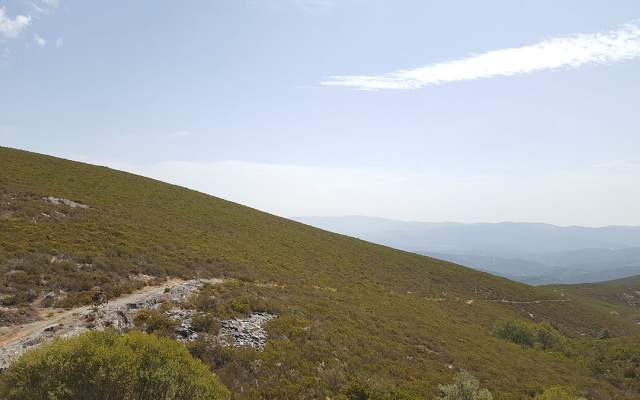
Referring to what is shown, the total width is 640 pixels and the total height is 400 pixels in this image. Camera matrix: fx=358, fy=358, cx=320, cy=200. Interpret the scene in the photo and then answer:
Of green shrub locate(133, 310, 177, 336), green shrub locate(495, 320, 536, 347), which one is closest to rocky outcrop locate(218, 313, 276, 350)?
green shrub locate(133, 310, 177, 336)

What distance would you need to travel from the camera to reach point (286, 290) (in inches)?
1043

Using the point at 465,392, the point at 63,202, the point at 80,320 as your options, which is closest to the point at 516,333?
the point at 465,392

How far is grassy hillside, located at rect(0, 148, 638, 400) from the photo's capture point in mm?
15961

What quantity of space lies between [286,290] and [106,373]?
59.0 ft

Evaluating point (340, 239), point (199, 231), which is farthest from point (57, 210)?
point (340, 239)

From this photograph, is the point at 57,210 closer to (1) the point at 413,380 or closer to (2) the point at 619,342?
(1) the point at 413,380

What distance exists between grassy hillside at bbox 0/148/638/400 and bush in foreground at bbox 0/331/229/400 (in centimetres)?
341

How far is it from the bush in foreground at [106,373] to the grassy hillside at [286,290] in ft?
11.2

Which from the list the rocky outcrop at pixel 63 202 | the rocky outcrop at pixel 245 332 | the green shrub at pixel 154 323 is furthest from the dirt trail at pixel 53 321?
the rocky outcrop at pixel 63 202

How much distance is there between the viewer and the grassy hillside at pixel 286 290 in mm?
15961

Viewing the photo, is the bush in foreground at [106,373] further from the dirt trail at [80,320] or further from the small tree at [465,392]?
the small tree at [465,392]

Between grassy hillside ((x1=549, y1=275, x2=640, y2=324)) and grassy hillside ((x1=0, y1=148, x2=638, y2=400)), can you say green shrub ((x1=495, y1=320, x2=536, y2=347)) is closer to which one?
grassy hillside ((x1=0, y1=148, x2=638, y2=400))

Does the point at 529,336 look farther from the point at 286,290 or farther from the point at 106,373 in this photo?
the point at 106,373

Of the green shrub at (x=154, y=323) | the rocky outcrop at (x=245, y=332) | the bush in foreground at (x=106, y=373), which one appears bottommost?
the rocky outcrop at (x=245, y=332)
